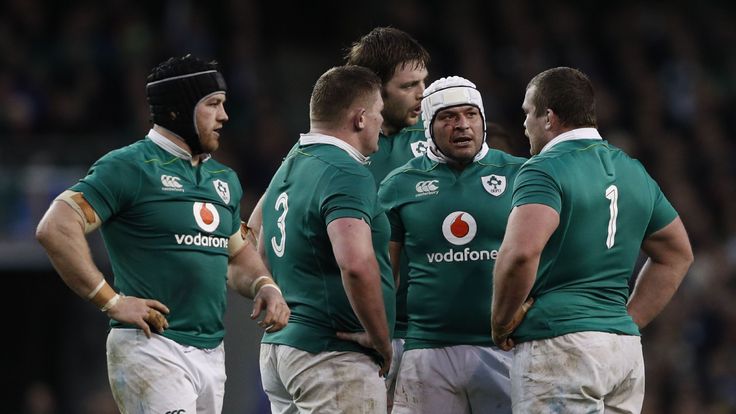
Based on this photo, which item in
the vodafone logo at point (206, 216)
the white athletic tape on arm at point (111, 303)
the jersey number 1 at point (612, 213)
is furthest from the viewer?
the vodafone logo at point (206, 216)

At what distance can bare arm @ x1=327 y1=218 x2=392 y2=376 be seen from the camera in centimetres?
587

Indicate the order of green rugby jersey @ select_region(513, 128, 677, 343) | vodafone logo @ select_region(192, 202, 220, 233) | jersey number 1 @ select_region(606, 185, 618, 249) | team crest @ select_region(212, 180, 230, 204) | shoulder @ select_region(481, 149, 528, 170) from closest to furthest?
green rugby jersey @ select_region(513, 128, 677, 343) → jersey number 1 @ select_region(606, 185, 618, 249) → vodafone logo @ select_region(192, 202, 220, 233) → team crest @ select_region(212, 180, 230, 204) → shoulder @ select_region(481, 149, 528, 170)

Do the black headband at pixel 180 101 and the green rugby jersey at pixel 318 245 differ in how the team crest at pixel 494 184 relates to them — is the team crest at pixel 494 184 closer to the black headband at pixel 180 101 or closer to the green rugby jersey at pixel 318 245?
the green rugby jersey at pixel 318 245

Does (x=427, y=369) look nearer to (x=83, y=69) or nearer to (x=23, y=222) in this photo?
(x=23, y=222)

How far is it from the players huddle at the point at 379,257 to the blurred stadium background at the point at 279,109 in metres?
6.77

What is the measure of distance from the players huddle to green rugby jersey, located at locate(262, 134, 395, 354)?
11 millimetres

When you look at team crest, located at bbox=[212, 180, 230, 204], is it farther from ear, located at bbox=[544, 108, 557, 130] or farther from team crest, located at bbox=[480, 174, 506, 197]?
ear, located at bbox=[544, 108, 557, 130]

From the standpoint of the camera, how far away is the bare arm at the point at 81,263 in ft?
19.1

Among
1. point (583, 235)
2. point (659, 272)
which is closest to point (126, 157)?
point (583, 235)

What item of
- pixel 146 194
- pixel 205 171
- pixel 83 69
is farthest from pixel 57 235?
pixel 83 69

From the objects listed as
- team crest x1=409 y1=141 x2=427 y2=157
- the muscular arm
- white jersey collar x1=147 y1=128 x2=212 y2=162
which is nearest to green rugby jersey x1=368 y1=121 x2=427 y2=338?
team crest x1=409 y1=141 x2=427 y2=157

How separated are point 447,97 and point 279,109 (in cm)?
1072

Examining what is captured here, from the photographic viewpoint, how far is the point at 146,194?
6117mm

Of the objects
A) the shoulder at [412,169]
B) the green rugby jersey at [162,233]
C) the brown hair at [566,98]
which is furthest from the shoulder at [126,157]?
the brown hair at [566,98]
